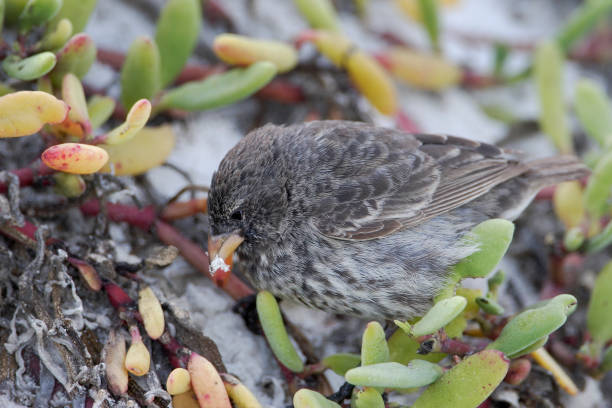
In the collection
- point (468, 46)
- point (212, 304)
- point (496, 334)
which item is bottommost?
point (212, 304)

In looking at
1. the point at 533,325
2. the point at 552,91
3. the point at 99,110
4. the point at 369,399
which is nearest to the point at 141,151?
the point at 99,110

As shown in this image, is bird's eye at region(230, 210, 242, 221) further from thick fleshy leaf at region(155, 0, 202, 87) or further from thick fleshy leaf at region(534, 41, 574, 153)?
thick fleshy leaf at region(534, 41, 574, 153)

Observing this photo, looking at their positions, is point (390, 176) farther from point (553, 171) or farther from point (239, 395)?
point (239, 395)

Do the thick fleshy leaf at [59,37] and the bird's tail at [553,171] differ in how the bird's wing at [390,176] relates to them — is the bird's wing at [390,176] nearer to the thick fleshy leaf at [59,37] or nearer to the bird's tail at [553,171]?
the bird's tail at [553,171]

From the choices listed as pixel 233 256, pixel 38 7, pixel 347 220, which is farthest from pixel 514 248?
pixel 38 7

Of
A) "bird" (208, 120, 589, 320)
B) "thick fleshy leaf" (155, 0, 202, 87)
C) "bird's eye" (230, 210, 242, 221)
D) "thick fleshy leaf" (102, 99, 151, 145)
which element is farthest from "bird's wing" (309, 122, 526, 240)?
"thick fleshy leaf" (102, 99, 151, 145)

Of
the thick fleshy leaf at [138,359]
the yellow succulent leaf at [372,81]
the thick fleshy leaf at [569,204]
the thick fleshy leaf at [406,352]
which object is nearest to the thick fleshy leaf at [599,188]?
the thick fleshy leaf at [569,204]

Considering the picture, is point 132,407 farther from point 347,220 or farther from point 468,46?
point 468,46
